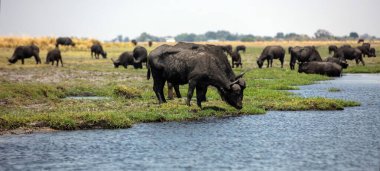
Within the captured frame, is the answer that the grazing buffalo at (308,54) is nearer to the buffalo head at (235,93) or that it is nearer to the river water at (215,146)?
the river water at (215,146)

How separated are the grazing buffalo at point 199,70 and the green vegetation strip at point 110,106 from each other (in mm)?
627

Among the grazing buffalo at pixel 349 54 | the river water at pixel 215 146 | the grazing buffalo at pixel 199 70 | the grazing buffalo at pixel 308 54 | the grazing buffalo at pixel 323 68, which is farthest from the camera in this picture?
the grazing buffalo at pixel 349 54

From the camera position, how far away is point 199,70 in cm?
2006

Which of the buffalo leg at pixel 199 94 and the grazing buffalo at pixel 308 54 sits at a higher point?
the grazing buffalo at pixel 308 54

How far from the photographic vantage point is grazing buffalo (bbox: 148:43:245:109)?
20.1 meters

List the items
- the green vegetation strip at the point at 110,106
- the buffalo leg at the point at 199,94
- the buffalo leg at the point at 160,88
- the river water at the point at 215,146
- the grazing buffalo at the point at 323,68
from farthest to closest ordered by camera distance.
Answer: the grazing buffalo at the point at 323,68 < the buffalo leg at the point at 160,88 < the buffalo leg at the point at 199,94 < the green vegetation strip at the point at 110,106 < the river water at the point at 215,146

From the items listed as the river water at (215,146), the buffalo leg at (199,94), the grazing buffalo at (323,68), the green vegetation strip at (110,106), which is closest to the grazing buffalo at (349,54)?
the grazing buffalo at (323,68)

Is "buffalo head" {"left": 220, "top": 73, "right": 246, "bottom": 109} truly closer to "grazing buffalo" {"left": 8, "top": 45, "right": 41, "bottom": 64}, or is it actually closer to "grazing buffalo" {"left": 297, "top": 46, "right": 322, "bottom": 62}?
"grazing buffalo" {"left": 297, "top": 46, "right": 322, "bottom": 62}

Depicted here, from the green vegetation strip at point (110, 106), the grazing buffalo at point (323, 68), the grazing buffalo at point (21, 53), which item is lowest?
the green vegetation strip at point (110, 106)

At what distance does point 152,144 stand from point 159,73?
22.9ft

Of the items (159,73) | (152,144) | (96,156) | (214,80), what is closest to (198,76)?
(214,80)

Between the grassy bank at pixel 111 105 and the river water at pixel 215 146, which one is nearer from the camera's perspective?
the river water at pixel 215 146

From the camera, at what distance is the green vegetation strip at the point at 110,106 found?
17375 mm

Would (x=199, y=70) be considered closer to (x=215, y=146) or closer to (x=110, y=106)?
(x=110, y=106)
